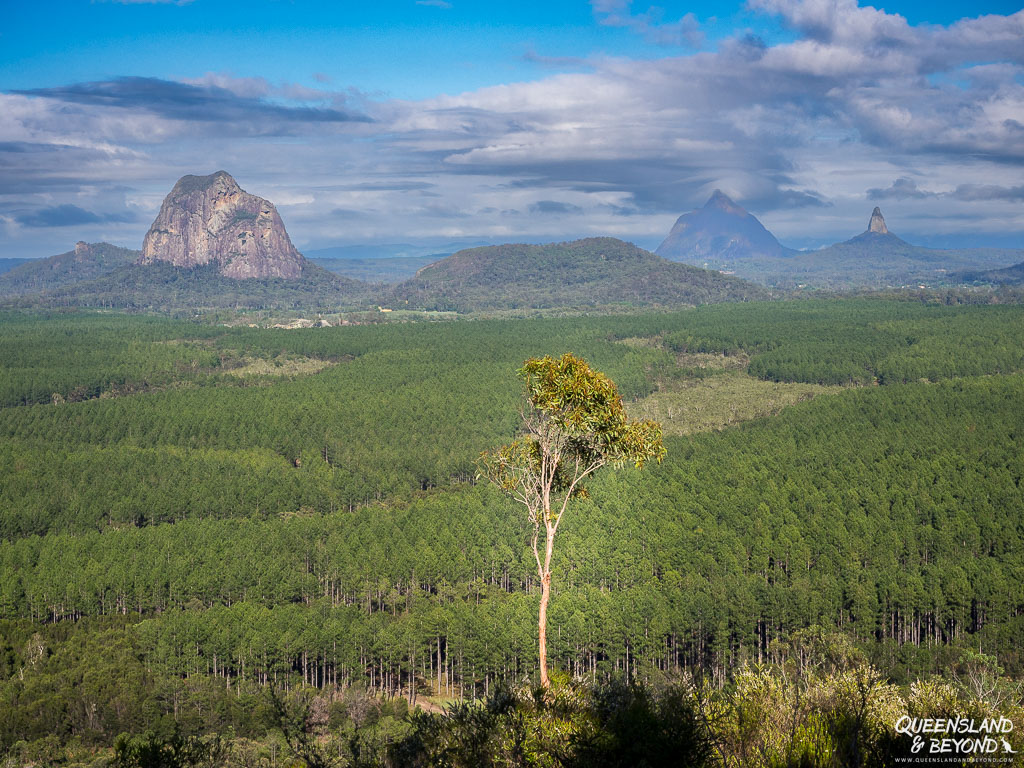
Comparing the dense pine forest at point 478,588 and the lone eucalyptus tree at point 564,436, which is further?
the lone eucalyptus tree at point 564,436

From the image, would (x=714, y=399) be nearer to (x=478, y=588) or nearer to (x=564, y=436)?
(x=478, y=588)

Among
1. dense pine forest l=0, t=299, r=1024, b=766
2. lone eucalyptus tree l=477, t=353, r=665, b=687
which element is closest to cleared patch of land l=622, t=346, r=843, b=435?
dense pine forest l=0, t=299, r=1024, b=766

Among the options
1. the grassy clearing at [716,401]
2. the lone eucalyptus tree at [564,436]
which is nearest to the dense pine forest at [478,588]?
the lone eucalyptus tree at [564,436]

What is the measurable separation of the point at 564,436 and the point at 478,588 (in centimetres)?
4586

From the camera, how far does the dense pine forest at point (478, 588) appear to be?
976 inches

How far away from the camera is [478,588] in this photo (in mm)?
70188

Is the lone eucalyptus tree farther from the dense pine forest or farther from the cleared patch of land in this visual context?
the cleared patch of land

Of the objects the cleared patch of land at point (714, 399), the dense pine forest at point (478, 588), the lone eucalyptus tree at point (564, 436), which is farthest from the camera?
the cleared patch of land at point (714, 399)

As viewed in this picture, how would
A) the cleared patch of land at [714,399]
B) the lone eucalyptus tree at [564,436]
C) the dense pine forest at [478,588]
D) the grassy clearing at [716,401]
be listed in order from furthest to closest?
the cleared patch of land at [714,399]
the grassy clearing at [716,401]
the lone eucalyptus tree at [564,436]
the dense pine forest at [478,588]

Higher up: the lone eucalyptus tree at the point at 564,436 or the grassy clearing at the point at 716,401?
the lone eucalyptus tree at the point at 564,436

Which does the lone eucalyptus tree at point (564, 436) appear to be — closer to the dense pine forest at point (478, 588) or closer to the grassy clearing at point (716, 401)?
the dense pine forest at point (478, 588)

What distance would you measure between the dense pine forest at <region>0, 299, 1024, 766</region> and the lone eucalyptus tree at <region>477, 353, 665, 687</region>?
609 centimetres

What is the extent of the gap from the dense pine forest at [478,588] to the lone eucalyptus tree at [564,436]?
6.09 m

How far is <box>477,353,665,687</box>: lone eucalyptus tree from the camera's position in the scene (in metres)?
26.2
